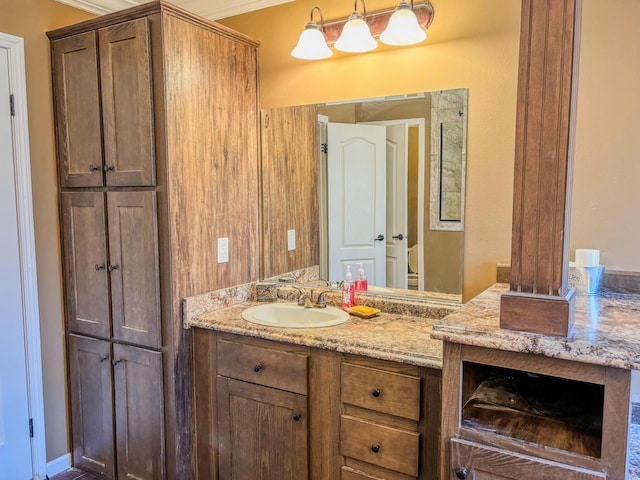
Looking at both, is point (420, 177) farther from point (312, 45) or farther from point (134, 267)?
point (134, 267)

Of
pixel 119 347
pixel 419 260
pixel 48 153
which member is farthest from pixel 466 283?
pixel 48 153

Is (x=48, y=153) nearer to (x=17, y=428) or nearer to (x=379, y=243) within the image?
(x=17, y=428)

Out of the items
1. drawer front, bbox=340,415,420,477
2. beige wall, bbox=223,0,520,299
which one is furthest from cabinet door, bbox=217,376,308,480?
beige wall, bbox=223,0,520,299

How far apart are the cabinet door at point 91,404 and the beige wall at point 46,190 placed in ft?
0.25

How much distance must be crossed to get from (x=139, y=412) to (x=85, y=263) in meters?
0.79

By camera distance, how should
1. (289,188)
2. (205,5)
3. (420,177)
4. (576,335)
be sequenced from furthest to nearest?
(205,5)
(289,188)
(420,177)
(576,335)

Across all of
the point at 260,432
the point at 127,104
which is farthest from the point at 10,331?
the point at 260,432

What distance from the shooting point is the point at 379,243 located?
7.29 ft

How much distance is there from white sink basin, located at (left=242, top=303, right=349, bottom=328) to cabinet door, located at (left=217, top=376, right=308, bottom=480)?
12.7 inches

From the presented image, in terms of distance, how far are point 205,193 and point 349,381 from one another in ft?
3.60

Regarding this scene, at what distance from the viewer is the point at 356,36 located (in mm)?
2107

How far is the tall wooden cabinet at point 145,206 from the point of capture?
206cm

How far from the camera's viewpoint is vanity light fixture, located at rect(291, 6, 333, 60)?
218cm

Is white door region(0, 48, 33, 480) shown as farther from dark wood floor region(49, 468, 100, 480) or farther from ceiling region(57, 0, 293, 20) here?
ceiling region(57, 0, 293, 20)
